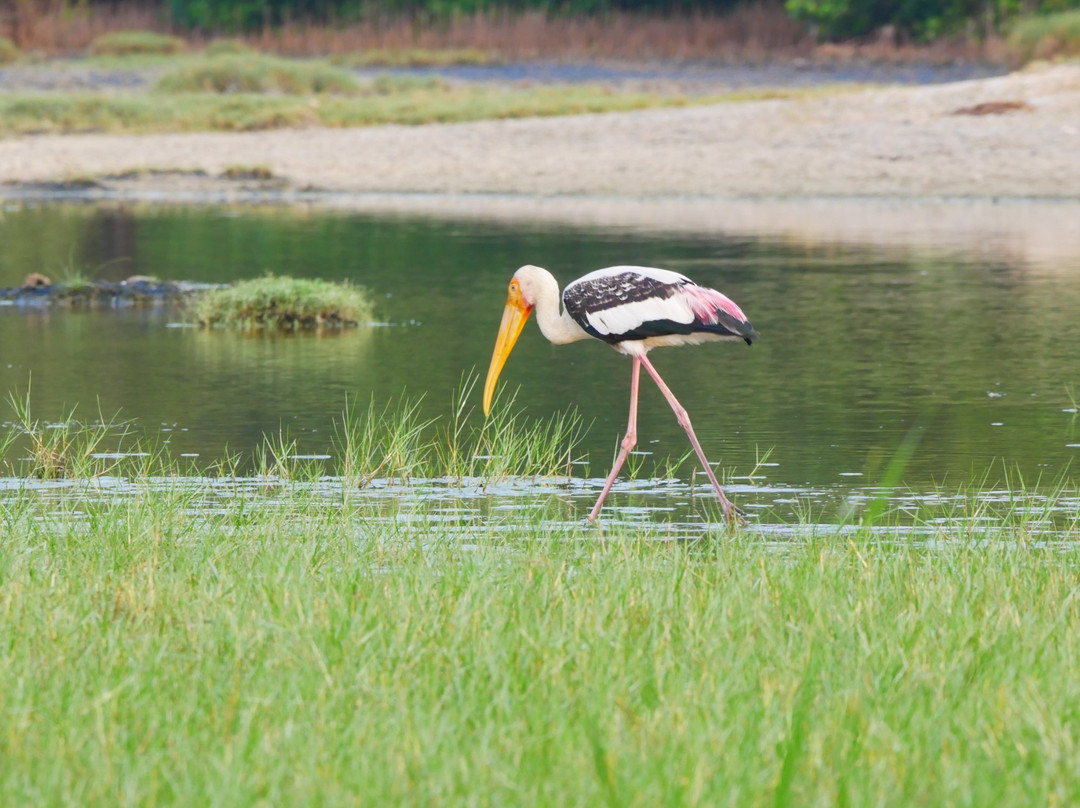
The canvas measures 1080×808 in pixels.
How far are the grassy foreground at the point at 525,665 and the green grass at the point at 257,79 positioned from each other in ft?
97.4

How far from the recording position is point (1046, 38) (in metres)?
32.8

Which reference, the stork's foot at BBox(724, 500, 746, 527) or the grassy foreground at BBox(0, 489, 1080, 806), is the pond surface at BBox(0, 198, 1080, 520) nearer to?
Answer: the stork's foot at BBox(724, 500, 746, 527)

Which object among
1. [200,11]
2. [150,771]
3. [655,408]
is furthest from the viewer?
[200,11]

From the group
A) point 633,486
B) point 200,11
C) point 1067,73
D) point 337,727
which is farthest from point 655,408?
point 200,11

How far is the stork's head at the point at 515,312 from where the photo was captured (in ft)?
24.2

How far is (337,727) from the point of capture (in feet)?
12.2

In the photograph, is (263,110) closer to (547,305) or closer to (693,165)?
(693,165)

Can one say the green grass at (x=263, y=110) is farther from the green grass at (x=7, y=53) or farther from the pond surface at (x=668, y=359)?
the green grass at (x=7, y=53)

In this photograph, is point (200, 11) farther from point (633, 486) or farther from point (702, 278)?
point (633, 486)

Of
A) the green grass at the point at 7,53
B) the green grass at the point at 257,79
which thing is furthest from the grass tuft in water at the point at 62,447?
the green grass at the point at 7,53

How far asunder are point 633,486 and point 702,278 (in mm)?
8215

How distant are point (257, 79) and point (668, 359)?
993 inches

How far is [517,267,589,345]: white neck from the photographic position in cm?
732

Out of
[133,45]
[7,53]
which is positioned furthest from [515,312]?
[133,45]
